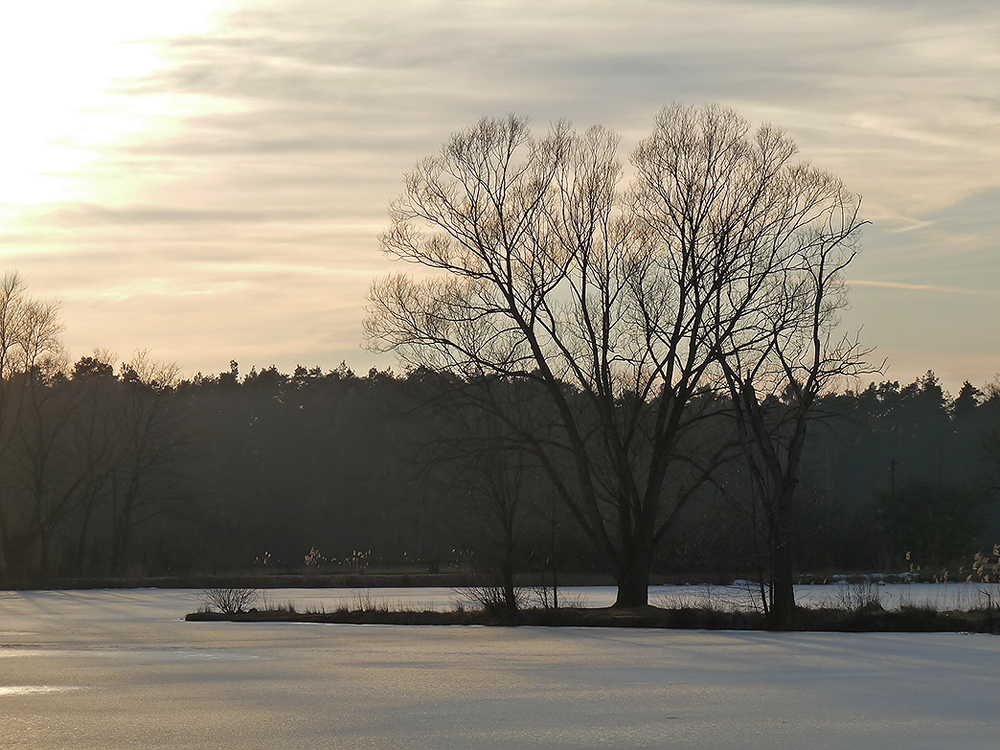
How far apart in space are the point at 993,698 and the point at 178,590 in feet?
112

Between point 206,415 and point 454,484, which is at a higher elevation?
point 206,415

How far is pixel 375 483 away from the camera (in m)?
52.4

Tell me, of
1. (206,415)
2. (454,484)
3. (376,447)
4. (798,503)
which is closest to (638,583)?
(454,484)

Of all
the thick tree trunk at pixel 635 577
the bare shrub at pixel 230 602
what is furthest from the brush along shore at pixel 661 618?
the thick tree trunk at pixel 635 577

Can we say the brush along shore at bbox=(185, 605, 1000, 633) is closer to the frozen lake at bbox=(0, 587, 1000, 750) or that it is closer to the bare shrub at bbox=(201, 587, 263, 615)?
the bare shrub at bbox=(201, 587, 263, 615)

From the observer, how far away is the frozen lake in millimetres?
8797

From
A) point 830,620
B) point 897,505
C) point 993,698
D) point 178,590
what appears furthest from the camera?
point 897,505

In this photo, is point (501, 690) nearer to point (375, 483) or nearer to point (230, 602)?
point (230, 602)

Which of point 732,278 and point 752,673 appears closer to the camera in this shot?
point 752,673

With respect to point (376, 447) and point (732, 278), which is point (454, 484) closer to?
point (732, 278)

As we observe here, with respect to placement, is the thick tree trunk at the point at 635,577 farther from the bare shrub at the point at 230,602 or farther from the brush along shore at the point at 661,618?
the bare shrub at the point at 230,602

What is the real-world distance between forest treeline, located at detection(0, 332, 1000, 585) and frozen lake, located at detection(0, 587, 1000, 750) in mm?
5184

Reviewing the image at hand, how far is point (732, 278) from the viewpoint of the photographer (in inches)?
1008

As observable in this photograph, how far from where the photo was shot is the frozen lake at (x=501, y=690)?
8.80 meters
